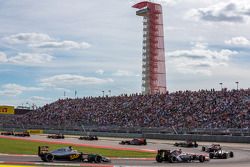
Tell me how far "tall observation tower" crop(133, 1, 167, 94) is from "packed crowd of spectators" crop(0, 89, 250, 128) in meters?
9.71

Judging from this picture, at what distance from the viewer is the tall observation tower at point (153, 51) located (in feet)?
277

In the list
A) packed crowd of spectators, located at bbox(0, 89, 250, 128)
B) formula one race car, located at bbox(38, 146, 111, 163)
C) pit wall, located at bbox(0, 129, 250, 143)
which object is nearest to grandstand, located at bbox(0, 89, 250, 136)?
packed crowd of spectators, located at bbox(0, 89, 250, 128)

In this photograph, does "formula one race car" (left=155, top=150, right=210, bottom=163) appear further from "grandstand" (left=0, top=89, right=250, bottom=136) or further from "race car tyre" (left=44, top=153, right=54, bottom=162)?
"grandstand" (left=0, top=89, right=250, bottom=136)

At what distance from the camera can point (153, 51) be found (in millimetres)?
85250

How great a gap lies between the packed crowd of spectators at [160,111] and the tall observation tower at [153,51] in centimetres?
971

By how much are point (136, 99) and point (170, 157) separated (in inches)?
1697

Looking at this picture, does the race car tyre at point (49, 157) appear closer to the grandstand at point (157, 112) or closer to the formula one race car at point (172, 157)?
the formula one race car at point (172, 157)

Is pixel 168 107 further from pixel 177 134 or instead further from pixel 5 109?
pixel 5 109

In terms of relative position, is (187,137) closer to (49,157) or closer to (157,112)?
(157,112)

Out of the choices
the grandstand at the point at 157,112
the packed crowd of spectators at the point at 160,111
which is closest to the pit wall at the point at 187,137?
the grandstand at the point at 157,112

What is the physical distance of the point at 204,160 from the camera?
29.0 metres

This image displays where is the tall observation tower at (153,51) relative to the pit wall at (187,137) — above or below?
above

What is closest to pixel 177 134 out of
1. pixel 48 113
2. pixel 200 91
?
pixel 200 91

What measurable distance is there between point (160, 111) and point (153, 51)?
977 inches
